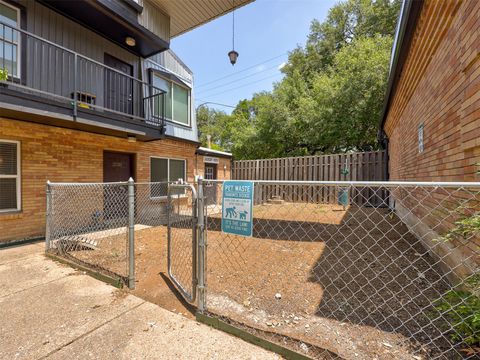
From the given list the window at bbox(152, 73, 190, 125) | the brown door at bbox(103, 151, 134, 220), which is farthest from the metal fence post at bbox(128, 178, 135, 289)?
the window at bbox(152, 73, 190, 125)

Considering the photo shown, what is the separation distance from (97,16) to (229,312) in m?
7.85

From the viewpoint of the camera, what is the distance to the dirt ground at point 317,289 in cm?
223

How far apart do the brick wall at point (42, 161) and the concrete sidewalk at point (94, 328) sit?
2.81 meters

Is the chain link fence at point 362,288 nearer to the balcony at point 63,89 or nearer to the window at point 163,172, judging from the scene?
the balcony at point 63,89

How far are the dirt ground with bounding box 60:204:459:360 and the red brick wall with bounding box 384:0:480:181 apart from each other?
3.67 ft

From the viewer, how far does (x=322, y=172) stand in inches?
448

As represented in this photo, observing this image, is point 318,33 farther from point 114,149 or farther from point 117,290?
point 117,290

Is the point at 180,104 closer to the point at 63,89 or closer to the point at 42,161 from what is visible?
the point at 63,89

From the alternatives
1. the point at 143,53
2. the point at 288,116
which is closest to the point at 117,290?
the point at 143,53

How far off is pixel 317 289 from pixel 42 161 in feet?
22.2

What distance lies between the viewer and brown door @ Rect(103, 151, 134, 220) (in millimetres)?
7133

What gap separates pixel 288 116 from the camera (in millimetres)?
15766

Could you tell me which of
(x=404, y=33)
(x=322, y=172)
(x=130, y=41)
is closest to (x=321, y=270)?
(x=404, y=33)

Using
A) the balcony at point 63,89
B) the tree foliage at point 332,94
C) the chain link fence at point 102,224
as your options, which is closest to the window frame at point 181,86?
the balcony at point 63,89
